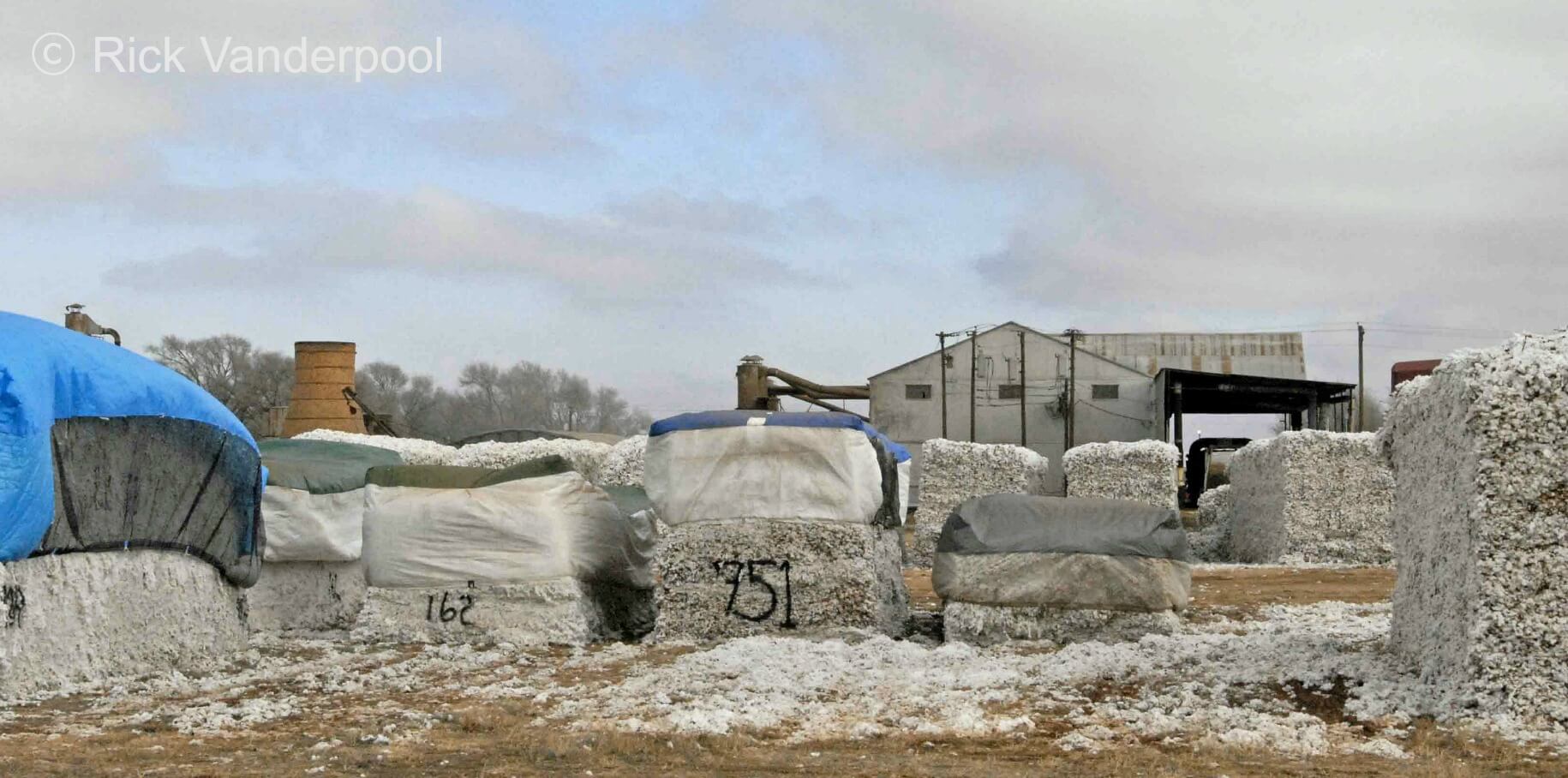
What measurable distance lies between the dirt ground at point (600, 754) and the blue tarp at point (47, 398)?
1319 mm

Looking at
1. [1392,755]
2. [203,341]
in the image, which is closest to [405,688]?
[1392,755]

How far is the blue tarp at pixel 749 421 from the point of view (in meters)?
12.0

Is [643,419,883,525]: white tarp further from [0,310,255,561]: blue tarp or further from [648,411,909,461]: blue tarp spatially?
[0,310,255,561]: blue tarp

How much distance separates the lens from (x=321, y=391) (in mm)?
A: 31953

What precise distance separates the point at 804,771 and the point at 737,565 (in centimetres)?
508

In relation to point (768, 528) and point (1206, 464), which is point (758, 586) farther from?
point (1206, 464)

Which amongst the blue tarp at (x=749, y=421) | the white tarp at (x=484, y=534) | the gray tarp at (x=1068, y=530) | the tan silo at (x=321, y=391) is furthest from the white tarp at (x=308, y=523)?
the tan silo at (x=321, y=391)

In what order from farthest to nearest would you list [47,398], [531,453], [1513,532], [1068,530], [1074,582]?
1. [531,453]
2. [1068,530]
3. [1074,582]
4. [47,398]
5. [1513,532]

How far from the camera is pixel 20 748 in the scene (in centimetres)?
734

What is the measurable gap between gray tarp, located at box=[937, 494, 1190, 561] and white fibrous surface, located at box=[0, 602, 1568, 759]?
0.82 meters

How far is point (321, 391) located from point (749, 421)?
22291 mm

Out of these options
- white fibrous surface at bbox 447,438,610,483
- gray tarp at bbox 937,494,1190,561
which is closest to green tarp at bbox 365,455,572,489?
gray tarp at bbox 937,494,1190,561

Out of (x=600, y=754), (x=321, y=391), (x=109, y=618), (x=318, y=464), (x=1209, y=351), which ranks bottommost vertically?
(x=600, y=754)

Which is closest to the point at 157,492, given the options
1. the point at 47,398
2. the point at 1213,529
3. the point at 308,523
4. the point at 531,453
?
the point at 47,398
